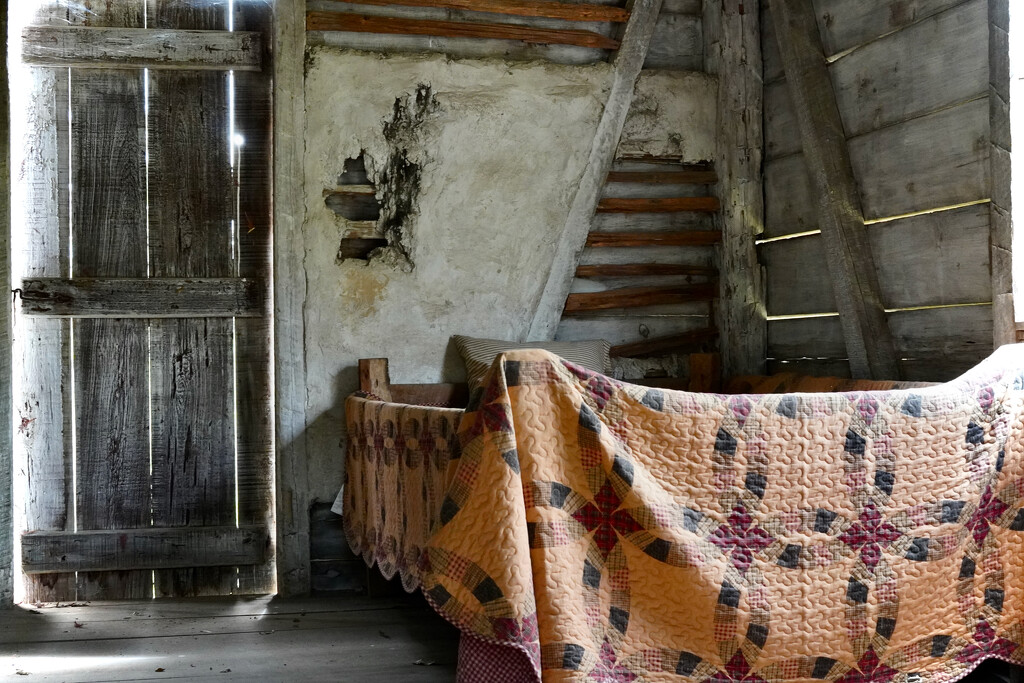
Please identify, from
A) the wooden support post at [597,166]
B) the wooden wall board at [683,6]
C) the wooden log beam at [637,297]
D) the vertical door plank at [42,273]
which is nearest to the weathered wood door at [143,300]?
the vertical door plank at [42,273]

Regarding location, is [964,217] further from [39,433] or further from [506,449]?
[39,433]

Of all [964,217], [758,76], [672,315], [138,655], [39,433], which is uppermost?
[758,76]

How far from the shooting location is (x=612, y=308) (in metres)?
3.37

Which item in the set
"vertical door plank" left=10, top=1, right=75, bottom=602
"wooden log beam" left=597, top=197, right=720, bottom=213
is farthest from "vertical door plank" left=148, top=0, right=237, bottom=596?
"wooden log beam" left=597, top=197, right=720, bottom=213

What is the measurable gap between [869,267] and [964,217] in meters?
0.39

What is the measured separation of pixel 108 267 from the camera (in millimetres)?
3047

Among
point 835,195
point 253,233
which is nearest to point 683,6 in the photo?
point 835,195

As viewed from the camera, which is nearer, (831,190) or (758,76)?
(831,190)

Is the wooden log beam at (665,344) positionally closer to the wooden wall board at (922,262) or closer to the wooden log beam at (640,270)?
the wooden log beam at (640,270)

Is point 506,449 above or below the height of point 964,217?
below

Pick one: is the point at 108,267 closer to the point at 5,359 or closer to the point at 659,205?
the point at 5,359

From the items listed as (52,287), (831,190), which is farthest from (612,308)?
(52,287)

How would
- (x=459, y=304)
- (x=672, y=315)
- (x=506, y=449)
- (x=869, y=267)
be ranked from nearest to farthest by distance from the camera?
(x=506, y=449) < (x=869, y=267) < (x=459, y=304) < (x=672, y=315)

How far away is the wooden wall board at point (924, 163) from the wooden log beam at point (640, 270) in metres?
0.45
